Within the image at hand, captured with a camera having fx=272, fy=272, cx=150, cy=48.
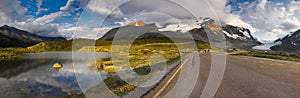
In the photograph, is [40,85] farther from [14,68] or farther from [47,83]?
[14,68]

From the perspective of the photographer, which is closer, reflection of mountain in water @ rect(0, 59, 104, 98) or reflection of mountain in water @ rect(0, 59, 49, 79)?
reflection of mountain in water @ rect(0, 59, 104, 98)

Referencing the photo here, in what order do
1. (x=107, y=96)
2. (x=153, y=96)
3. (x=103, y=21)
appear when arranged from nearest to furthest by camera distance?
(x=103, y=21)
(x=153, y=96)
(x=107, y=96)

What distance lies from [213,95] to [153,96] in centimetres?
230

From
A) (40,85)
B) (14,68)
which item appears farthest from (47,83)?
(14,68)

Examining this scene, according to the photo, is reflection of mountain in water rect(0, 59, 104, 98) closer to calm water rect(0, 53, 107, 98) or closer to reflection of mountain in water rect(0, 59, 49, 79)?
calm water rect(0, 53, 107, 98)

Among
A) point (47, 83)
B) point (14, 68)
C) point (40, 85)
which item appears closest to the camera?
point (40, 85)

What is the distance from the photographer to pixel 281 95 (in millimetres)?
10086

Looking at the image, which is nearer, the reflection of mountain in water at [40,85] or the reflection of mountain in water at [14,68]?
the reflection of mountain in water at [40,85]

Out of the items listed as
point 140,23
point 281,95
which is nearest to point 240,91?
point 281,95

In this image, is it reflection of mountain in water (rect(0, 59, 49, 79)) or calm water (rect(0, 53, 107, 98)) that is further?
reflection of mountain in water (rect(0, 59, 49, 79))

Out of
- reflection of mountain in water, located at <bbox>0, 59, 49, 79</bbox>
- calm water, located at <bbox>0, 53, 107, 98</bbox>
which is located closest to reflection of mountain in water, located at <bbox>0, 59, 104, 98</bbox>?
calm water, located at <bbox>0, 53, 107, 98</bbox>

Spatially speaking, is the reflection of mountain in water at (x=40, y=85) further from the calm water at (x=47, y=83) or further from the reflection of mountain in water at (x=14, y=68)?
the reflection of mountain in water at (x=14, y=68)

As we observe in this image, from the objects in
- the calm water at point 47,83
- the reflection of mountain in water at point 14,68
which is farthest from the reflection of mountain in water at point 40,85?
the reflection of mountain in water at point 14,68

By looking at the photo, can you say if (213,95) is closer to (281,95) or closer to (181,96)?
(181,96)
